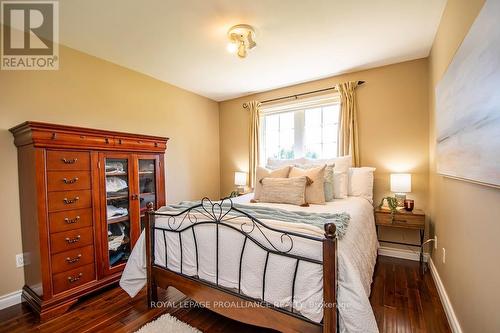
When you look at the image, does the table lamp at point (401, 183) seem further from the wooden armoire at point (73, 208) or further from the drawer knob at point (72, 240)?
the drawer knob at point (72, 240)

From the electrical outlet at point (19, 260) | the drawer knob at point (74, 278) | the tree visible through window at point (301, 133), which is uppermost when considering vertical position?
the tree visible through window at point (301, 133)

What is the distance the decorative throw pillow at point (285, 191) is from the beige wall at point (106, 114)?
5.29ft

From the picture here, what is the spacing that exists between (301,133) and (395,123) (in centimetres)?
123

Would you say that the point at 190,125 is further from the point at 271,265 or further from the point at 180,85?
the point at 271,265

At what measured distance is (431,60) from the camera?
2506mm

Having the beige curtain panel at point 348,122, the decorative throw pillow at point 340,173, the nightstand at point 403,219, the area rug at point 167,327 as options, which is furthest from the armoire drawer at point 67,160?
the nightstand at point 403,219

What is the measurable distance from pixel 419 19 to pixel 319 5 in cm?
94

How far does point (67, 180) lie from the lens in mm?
1998

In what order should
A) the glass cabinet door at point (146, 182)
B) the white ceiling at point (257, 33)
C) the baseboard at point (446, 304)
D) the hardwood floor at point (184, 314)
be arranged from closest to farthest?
the baseboard at point (446, 304) → the hardwood floor at point (184, 314) → the white ceiling at point (257, 33) → the glass cabinet door at point (146, 182)

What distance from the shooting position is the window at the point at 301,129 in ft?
11.0

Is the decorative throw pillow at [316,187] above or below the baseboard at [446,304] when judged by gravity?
above

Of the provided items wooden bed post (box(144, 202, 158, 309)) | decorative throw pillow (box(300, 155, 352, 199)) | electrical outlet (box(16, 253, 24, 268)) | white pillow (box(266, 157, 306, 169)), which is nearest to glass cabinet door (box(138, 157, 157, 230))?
wooden bed post (box(144, 202, 158, 309))

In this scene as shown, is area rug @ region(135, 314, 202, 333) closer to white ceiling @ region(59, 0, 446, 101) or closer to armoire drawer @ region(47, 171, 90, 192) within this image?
armoire drawer @ region(47, 171, 90, 192)

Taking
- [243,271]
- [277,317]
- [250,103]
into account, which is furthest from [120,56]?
[277,317]
